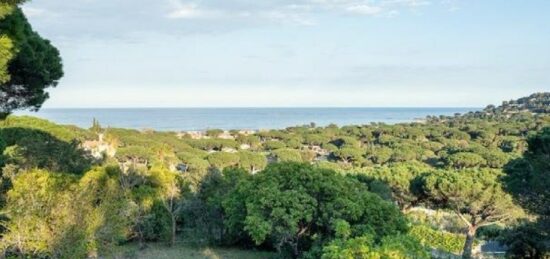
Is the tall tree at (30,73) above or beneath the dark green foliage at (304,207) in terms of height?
above

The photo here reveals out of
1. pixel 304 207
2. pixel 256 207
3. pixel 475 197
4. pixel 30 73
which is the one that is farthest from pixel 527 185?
pixel 30 73

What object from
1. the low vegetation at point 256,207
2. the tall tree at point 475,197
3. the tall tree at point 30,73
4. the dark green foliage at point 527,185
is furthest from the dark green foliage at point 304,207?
the tall tree at point 475,197

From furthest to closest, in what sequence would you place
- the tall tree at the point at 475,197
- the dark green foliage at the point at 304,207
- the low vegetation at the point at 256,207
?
the tall tree at the point at 475,197
the dark green foliage at the point at 304,207
the low vegetation at the point at 256,207

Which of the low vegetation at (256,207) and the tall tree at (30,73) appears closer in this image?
the tall tree at (30,73)

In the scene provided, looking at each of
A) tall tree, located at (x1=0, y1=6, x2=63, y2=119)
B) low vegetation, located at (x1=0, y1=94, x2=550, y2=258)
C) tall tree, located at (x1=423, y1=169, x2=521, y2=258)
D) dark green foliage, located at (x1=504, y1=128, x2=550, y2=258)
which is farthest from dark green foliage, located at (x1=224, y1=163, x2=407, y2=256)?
tall tree, located at (x1=423, y1=169, x2=521, y2=258)

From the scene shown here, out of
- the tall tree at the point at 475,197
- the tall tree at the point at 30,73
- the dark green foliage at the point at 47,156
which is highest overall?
the tall tree at the point at 30,73

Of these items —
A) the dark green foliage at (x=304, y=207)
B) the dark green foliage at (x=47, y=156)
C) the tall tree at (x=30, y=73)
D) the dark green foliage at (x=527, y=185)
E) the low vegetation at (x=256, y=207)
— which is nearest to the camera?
the tall tree at (x=30, y=73)

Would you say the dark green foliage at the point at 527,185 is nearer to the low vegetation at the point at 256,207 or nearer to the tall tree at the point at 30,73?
the low vegetation at the point at 256,207

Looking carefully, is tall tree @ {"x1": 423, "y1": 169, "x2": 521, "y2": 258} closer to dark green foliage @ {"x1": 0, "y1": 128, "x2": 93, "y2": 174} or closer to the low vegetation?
the low vegetation

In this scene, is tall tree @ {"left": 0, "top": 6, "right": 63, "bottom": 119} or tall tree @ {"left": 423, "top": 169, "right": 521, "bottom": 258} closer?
tall tree @ {"left": 0, "top": 6, "right": 63, "bottom": 119}
